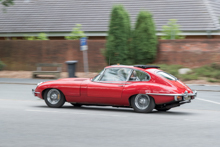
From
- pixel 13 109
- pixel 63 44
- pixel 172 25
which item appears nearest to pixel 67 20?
pixel 63 44

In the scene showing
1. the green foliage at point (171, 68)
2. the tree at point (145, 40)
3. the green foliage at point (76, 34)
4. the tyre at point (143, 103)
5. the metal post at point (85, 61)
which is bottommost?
the tyre at point (143, 103)

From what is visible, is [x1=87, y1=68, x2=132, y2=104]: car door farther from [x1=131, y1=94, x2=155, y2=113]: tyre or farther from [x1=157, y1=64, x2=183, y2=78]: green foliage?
[x1=157, y1=64, x2=183, y2=78]: green foliage

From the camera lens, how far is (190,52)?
987 inches

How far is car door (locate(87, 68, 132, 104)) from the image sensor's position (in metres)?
10.5

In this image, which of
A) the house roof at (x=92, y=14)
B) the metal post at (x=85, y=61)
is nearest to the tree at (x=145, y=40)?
the metal post at (x=85, y=61)

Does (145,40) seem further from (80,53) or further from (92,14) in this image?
(92,14)

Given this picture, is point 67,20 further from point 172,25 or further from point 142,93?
point 142,93

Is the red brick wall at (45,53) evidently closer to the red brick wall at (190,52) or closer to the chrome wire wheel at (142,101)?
the red brick wall at (190,52)

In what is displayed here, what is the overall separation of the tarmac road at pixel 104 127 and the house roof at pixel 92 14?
19376 mm

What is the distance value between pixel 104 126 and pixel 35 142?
193 centimetres

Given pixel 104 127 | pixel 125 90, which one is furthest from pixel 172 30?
pixel 104 127

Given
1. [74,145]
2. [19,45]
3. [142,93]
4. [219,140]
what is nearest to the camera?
[74,145]

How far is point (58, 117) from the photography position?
9.45 m

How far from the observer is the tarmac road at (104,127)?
678 centimetres
